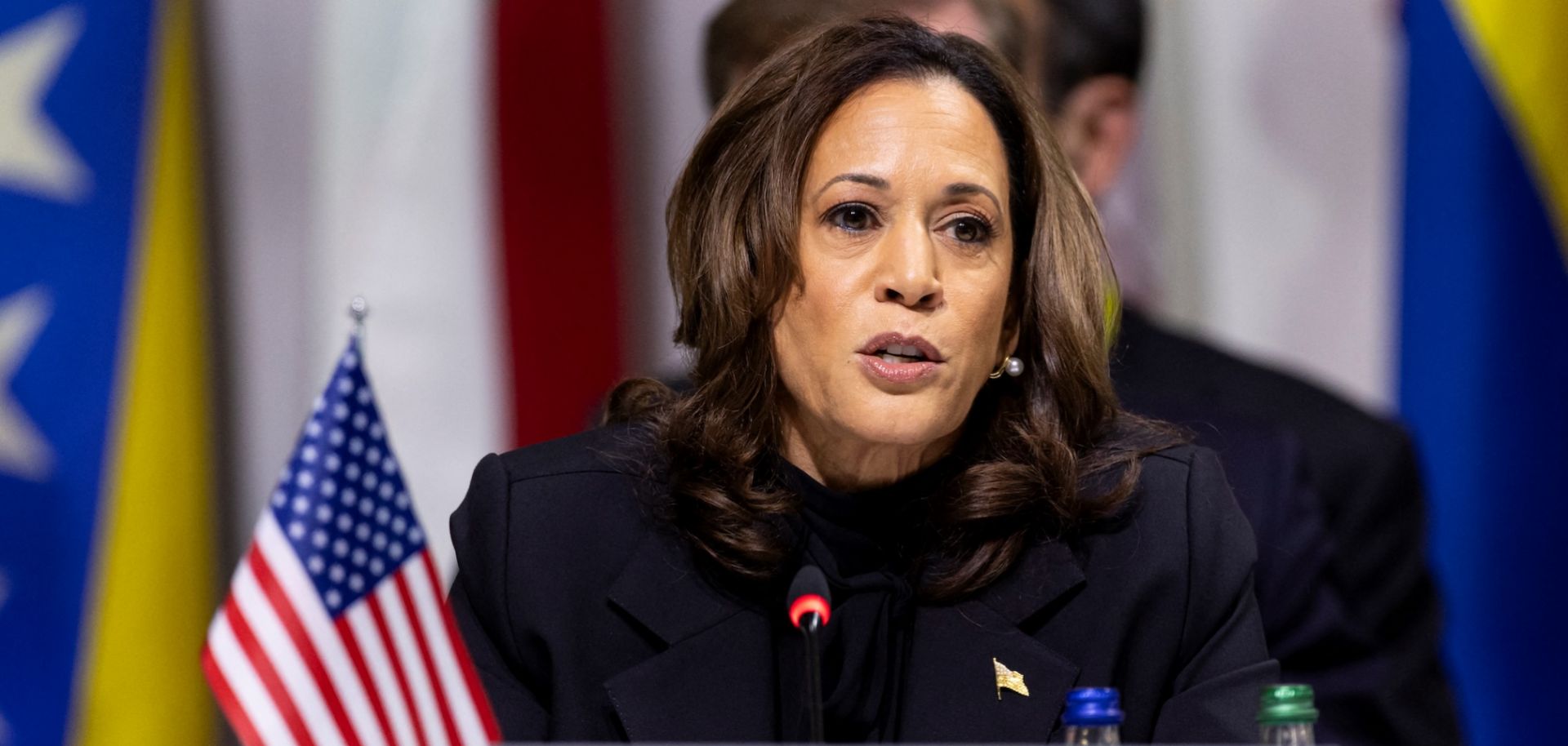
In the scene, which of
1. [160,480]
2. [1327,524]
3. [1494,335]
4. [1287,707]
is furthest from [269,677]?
[1494,335]

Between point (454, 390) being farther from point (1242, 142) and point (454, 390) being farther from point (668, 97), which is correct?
point (1242, 142)

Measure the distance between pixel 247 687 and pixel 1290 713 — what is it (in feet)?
3.53

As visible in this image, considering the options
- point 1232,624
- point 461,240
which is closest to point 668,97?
point 461,240

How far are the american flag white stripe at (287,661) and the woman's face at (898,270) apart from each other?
75 cm

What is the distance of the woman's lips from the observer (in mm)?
2229

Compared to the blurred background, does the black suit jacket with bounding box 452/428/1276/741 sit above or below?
below

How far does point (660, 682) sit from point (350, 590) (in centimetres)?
44

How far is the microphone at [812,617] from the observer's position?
1785 mm

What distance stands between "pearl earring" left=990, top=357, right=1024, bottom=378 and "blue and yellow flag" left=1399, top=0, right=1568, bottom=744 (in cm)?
156

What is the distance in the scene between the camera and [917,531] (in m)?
2.38

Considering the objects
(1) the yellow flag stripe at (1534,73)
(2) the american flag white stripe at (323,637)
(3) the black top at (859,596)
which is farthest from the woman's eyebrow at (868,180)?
(1) the yellow flag stripe at (1534,73)

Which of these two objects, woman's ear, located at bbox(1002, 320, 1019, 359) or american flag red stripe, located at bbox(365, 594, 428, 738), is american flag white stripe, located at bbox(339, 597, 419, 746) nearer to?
american flag red stripe, located at bbox(365, 594, 428, 738)

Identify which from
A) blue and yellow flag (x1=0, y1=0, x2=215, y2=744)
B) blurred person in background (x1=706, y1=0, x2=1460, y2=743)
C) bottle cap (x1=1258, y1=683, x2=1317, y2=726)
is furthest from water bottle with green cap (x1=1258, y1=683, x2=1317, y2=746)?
blue and yellow flag (x1=0, y1=0, x2=215, y2=744)

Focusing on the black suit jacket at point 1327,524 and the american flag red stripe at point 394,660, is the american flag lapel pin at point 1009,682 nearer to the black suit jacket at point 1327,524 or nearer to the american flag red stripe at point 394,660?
the american flag red stripe at point 394,660
